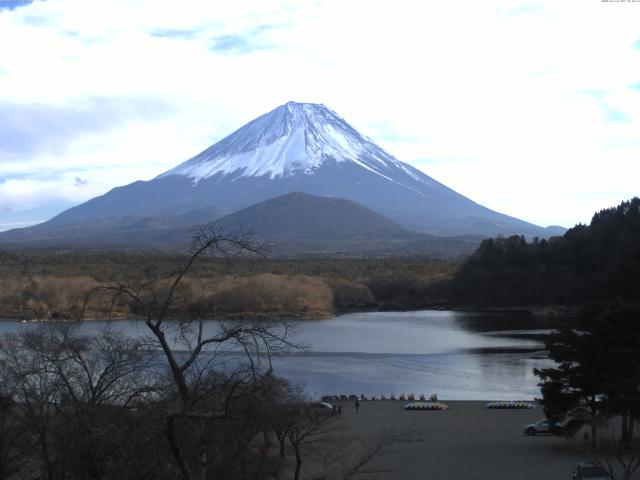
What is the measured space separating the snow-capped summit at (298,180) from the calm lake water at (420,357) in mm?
102741

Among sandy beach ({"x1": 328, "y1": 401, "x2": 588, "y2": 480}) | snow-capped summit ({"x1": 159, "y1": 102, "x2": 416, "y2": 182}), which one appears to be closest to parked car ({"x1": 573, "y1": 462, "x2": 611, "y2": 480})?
sandy beach ({"x1": 328, "y1": 401, "x2": 588, "y2": 480})

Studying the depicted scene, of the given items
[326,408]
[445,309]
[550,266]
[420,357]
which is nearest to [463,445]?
[326,408]

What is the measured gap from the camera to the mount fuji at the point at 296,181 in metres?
143

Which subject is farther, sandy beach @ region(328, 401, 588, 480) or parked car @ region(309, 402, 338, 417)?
parked car @ region(309, 402, 338, 417)

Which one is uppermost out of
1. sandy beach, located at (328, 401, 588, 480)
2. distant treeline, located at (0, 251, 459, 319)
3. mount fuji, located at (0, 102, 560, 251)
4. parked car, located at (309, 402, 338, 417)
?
mount fuji, located at (0, 102, 560, 251)

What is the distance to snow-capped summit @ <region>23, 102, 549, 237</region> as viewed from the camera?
14425 centimetres

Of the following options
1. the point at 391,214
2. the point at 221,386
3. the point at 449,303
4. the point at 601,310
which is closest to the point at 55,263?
the point at 449,303

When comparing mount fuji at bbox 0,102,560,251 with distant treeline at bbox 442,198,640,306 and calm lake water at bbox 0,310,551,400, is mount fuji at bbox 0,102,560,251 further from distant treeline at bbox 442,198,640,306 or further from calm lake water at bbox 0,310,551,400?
calm lake water at bbox 0,310,551,400

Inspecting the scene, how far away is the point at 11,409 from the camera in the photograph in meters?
8.14

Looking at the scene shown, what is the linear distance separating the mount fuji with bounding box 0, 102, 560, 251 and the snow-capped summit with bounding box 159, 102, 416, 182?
0.17 metres

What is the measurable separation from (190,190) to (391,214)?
1401 inches

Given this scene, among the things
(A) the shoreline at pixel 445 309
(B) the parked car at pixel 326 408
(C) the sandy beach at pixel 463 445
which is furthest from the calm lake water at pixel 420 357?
(C) the sandy beach at pixel 463 445

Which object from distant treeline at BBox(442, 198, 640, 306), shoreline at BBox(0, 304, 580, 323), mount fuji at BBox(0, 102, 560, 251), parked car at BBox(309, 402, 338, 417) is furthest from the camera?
mount fuji at BBox(0, 102, 560, 251)

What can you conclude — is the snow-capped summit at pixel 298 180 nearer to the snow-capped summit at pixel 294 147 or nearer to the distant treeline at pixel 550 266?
the snow-capped summit at pixel 294 147
